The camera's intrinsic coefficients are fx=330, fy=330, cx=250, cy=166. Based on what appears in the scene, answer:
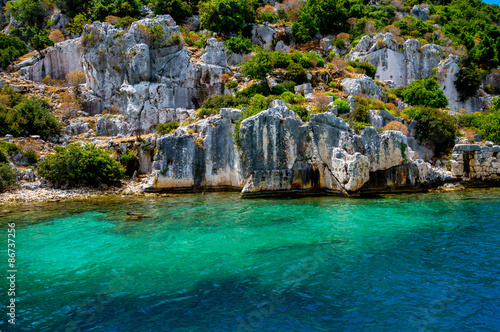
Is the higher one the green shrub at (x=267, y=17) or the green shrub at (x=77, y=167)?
the green shrub at (x=267, y=17)

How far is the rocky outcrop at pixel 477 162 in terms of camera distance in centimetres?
2514

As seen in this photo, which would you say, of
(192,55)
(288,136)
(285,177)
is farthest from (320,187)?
(192,55)

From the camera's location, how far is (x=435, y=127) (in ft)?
102

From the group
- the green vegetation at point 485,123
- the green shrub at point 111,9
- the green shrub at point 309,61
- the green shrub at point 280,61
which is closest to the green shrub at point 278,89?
the green shrub at point 280,61

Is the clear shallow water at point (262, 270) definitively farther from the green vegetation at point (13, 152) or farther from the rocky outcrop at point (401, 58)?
the rocky outcrop at point (401, 58)

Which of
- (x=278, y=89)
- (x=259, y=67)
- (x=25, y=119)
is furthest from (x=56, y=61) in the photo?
(x=278, y=89)

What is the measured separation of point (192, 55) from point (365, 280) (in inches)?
1451

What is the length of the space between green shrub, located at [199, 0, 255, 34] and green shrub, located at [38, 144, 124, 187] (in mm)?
31656

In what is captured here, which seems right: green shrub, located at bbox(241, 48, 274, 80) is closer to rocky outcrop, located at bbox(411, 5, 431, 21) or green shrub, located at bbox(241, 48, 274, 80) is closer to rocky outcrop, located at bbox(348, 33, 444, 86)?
rocky outcrop, located at bbox(348, 33, 444, 86)

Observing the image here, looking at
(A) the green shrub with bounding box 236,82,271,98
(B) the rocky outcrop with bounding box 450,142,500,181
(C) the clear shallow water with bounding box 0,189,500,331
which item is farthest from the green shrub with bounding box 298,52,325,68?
(C) the clear shallow water with bounding box 0,189,500,331

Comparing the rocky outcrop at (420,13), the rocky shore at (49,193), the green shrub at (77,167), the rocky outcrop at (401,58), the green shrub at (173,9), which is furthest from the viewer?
the rocky outcrop at (420,13)

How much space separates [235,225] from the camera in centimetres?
1544

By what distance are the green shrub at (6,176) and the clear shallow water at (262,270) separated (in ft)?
19.2

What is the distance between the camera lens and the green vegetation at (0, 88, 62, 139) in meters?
28.9
